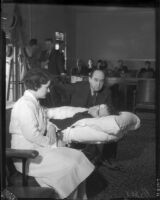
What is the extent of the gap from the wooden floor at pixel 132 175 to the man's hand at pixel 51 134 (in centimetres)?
35

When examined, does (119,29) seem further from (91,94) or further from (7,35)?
(7,35)

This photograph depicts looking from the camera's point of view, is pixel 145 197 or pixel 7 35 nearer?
pixel 7 35

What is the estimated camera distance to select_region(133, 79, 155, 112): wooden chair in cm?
244

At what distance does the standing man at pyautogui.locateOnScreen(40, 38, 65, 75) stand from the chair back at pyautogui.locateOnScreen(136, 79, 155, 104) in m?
0.51

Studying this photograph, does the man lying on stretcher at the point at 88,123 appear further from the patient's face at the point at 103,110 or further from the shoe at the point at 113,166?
the shoe at the point at 113,166

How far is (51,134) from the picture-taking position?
2439 millimetres

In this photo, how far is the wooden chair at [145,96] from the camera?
2438mm

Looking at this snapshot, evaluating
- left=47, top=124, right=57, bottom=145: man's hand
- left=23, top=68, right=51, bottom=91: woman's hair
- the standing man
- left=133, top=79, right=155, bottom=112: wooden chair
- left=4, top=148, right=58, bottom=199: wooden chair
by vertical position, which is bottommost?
left=4, top=148, right=58, bottom=199: wooden chair

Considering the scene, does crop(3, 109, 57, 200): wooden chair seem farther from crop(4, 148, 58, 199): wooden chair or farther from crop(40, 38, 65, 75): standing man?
crop(40, 38, 65, 75): standing man

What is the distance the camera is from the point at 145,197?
99.1 inches

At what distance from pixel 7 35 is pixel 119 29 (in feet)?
2.37

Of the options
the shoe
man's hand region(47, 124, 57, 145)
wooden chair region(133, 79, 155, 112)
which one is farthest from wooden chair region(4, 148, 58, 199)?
wooden chair region(133, 79, 155, 112)

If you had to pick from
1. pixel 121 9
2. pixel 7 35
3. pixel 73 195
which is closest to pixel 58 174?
pixel 73 195

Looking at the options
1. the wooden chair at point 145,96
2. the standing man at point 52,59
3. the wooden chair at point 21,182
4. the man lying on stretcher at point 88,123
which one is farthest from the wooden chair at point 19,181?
the wooden chair at point 145,96
